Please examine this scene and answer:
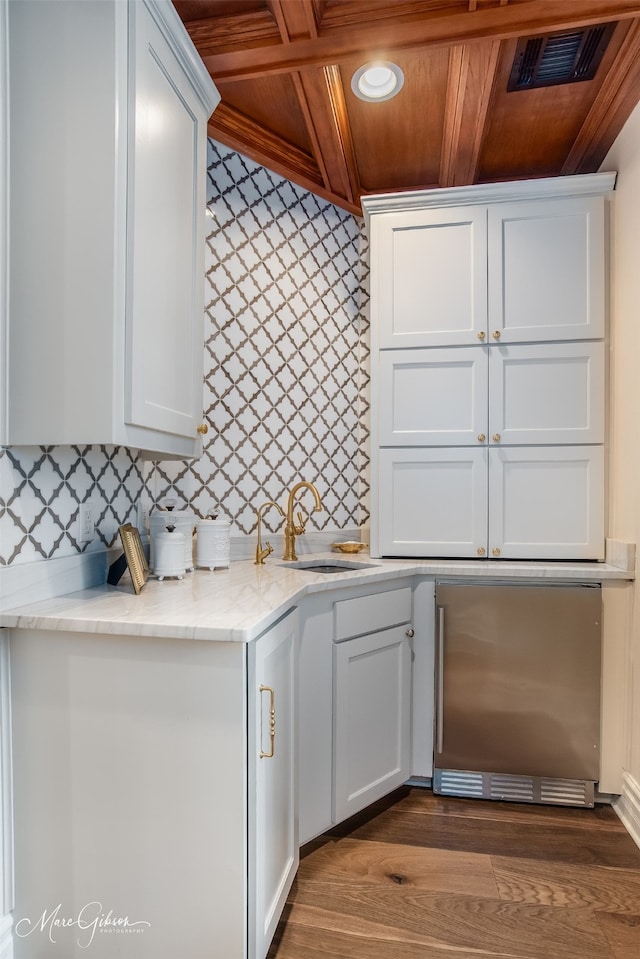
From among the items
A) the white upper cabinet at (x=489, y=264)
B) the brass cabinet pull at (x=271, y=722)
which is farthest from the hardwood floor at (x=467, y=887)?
the white upper cabinet at (x=489, y=264)

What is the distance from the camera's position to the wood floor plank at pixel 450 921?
1464 mm

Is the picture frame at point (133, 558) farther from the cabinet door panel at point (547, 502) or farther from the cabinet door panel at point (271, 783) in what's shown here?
the cabinet door panel at point (547, 502)

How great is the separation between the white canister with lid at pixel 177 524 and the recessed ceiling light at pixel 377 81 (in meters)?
1.64

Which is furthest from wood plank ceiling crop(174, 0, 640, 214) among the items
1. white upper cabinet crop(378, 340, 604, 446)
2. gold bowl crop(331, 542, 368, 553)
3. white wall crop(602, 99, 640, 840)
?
gold bowl crop(331, 542, 368, 553)

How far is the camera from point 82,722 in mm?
1281

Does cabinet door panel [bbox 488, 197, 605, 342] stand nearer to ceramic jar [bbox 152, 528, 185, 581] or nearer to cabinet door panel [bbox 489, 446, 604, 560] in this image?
cabinet door panel [bbox 489, 446, 604, 560]

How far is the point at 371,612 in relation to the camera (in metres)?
2.04

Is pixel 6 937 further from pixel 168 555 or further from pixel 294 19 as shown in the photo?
pixel 294 19

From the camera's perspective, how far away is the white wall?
6.75 ft

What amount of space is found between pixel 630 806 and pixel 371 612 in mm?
1154

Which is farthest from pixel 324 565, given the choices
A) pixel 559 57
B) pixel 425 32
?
pixel 559 57

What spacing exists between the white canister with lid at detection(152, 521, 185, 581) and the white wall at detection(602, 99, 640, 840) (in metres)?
1.63

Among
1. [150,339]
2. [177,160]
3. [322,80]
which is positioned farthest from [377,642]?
[322,80]

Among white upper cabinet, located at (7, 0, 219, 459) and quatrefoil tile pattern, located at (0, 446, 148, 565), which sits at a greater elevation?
white upper cabinet, located at (7, 0, 219, 459)
